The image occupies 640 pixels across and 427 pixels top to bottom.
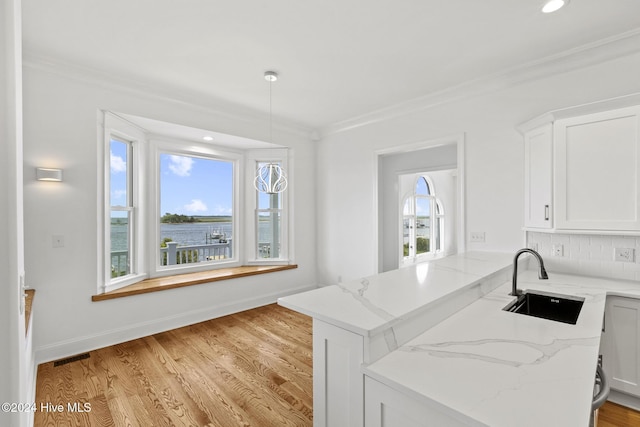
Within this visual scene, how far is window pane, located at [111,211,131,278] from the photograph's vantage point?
330cm

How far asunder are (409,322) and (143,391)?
213 centimetres

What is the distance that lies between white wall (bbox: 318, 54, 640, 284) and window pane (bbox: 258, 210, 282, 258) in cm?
77

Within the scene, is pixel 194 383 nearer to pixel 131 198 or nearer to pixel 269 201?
pixel 131 198

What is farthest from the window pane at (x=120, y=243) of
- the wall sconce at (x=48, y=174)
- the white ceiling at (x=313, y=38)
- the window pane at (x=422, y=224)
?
the window pane at (x=422, y=224)

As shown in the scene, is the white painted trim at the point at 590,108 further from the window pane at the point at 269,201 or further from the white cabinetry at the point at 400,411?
the window pane at the point at 269,201

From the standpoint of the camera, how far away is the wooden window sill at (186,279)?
3.09m

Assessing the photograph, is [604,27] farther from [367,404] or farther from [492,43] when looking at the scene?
[367,404]

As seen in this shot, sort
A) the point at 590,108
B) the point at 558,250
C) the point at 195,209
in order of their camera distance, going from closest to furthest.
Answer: the point at 590,108 → the point at 558,250 → the point at 195,209

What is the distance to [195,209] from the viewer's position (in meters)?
4.22

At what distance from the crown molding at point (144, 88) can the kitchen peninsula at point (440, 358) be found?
3.00 metres

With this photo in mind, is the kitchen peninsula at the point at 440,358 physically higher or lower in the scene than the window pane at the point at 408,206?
lower

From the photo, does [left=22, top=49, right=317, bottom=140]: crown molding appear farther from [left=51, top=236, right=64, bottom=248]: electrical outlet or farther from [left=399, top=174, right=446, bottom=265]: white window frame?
[left=399, top=174, right=446, bottom=265]: white window frame

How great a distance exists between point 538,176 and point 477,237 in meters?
0.89

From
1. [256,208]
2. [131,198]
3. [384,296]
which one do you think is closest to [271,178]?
[256,208]
